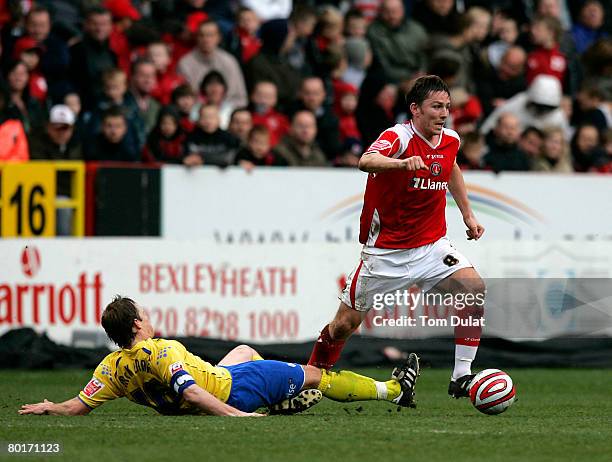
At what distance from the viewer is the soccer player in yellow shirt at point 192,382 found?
8.73 m

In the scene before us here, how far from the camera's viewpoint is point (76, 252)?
13.9m

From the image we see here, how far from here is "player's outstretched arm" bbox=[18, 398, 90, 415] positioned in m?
9.08

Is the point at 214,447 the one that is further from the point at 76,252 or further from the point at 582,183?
the point at 582,183

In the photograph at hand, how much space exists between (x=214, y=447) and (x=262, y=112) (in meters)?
9.23

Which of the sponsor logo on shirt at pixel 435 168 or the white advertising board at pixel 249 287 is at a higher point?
the sponsor logo on shirt at pixel 435 168

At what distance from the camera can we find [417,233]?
9961 millimetres

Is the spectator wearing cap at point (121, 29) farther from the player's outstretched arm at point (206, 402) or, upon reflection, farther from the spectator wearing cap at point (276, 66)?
the player's outstretched arm at point (206, 402)

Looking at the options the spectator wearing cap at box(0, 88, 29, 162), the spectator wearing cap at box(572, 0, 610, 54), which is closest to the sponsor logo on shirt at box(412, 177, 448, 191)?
the spectator wearing cap at box(0, 88, 29, 162)

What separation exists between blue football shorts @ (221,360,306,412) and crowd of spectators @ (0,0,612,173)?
18.2 feet

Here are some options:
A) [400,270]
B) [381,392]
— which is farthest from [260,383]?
[400,270]

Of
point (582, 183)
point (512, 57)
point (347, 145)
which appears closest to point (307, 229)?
point (347, 145)

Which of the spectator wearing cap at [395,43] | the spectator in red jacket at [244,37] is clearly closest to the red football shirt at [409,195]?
the spectator in red jacket at [244,37]

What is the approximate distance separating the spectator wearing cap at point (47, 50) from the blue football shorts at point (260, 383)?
7524mm

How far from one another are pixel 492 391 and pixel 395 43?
9.44 m
